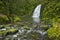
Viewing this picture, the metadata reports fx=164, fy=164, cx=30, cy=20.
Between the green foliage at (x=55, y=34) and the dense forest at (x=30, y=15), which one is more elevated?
the green foliage at (x=55, y=34)

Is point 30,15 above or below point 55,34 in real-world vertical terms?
below

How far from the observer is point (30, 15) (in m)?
35.3

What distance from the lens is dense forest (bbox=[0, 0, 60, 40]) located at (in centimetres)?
1386

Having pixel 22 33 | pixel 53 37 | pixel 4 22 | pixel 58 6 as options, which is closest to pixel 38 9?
pixel 58 6

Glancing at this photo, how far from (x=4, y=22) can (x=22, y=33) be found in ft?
21.3

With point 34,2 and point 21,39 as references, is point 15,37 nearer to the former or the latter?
point 21,39

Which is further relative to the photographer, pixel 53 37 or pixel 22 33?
pixel 22 33

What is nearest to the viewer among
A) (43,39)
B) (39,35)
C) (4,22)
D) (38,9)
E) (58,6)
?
(43,39)

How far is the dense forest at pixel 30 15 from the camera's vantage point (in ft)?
45.5

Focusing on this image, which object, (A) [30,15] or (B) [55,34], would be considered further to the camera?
(A) [30,15]

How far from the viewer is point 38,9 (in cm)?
3238

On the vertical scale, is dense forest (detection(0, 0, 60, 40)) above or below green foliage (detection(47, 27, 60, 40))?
below

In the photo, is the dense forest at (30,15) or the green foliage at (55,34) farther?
the dense forest at (30,15)

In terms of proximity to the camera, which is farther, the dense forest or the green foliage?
the dense forest
